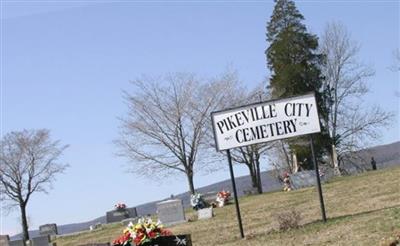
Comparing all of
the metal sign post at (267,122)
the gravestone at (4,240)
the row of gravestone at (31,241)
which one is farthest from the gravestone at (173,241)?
the gravestone at (4,240)

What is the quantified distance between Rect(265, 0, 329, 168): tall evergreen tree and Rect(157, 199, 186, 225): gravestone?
80.3ft

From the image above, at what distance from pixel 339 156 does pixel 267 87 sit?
313 inches

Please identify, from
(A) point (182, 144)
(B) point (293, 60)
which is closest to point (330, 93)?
(B) point (293, 60)

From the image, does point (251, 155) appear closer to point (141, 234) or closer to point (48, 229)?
point (48, 229)

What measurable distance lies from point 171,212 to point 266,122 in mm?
11863

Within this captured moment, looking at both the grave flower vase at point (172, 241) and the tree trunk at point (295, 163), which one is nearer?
the grave flower vase at point (172, 241)

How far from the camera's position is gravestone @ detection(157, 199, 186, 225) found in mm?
26609

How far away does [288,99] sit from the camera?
623 inches

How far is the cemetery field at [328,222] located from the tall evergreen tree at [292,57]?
24.6 m

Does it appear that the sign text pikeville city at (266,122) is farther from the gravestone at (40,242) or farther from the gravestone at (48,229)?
the gravestone at (48,229)

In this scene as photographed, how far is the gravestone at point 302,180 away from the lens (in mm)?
33156

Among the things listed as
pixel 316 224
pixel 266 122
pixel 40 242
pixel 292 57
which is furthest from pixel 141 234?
pixel 292 57

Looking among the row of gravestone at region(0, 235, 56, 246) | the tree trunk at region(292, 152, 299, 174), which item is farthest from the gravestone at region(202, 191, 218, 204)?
the tree trunk at region(292, 152, 299, 174)

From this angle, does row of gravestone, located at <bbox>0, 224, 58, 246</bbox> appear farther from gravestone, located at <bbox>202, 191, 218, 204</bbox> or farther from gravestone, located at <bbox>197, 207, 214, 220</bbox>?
gravestone, located at <bbox>197, 207, 214, 220</bbox>
